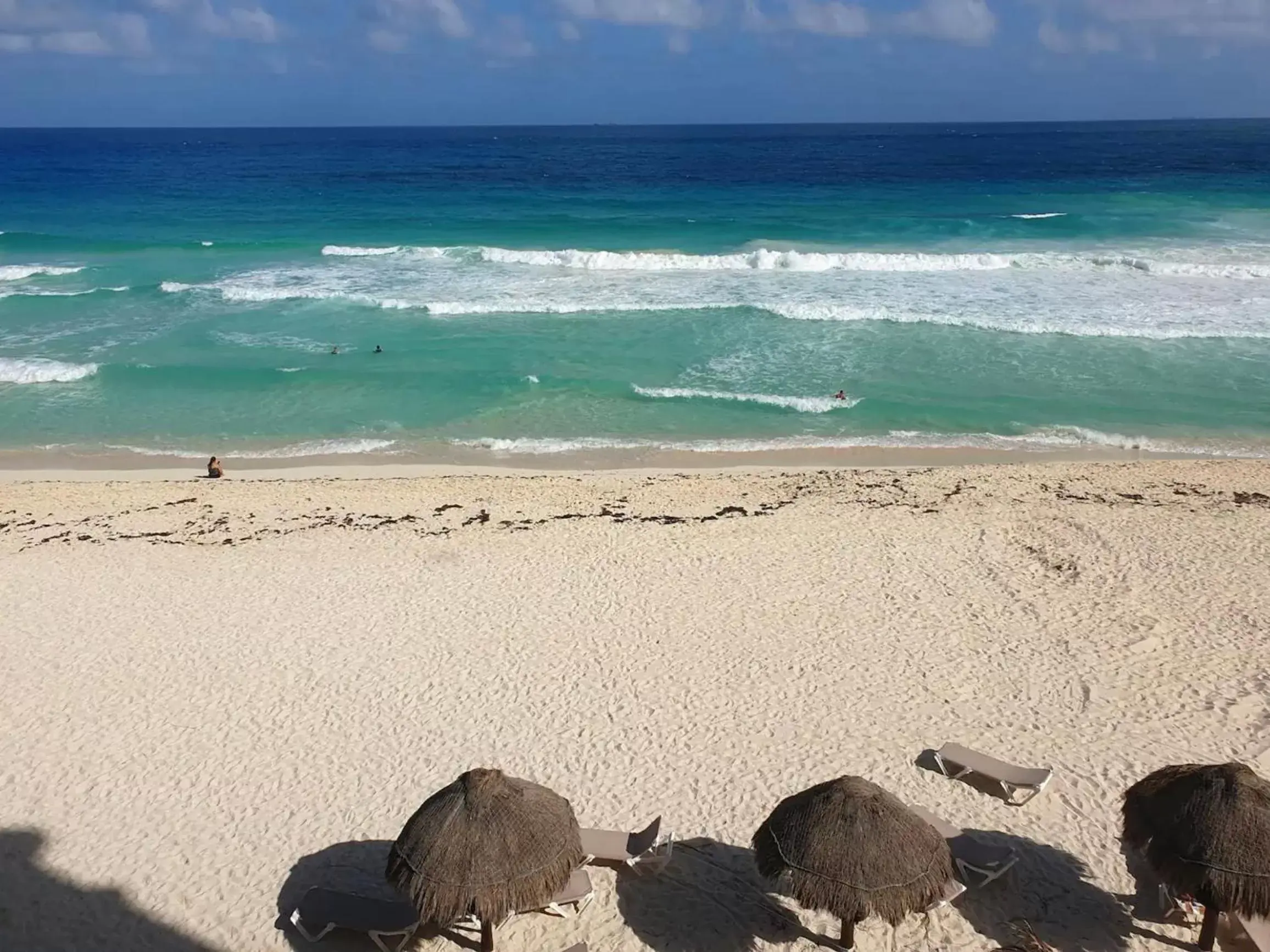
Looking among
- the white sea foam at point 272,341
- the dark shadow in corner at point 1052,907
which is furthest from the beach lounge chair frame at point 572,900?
the white sea foam at point 272,341

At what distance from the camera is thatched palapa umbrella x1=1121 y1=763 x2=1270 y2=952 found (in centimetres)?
647

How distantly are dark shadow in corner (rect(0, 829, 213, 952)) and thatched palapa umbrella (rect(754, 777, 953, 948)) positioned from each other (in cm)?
447

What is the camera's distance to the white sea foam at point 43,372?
22125mm

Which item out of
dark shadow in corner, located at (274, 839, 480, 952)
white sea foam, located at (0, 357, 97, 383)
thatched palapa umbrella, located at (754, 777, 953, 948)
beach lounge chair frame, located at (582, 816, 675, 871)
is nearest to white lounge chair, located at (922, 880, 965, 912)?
thatched palapa umbrella, located at (754, 777, 953, 948)

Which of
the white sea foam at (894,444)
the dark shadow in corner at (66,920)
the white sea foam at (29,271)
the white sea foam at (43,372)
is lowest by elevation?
the dark shadow in corner at (66,920)

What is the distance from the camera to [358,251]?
37.3 meters

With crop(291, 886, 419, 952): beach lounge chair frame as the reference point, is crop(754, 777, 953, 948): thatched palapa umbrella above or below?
above

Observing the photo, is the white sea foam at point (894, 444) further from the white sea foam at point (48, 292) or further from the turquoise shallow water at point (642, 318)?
the white sea foam at point (48, 292)

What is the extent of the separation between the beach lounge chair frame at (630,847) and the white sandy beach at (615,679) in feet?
0.62

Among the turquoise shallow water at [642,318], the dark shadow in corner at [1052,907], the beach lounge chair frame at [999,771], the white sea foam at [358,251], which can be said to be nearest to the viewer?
the dark shadow in corner at [1052,907]

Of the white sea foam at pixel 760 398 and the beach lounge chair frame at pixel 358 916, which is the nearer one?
the beach lounge chair frame at pixel 358 916

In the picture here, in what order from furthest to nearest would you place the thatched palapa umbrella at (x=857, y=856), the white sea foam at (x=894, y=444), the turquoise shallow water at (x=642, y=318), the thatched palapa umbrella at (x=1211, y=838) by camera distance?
1. the turquoise shallow water at (x=642, y=318)
2. the white sea foam at (x=894, y=444)
3. the thatched palapa umbrella at (x=857, y=856)
4. the thatched palapa umbrella at (x=1211, y=838)

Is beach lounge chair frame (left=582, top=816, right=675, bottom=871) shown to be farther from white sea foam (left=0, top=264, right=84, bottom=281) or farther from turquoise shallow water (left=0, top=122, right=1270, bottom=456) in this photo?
white sea foam (left=0, top=264, right=84, bottom=281)

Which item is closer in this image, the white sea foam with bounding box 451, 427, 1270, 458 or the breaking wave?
the white sea foam with bounding box 451, 427, 1270, 458
